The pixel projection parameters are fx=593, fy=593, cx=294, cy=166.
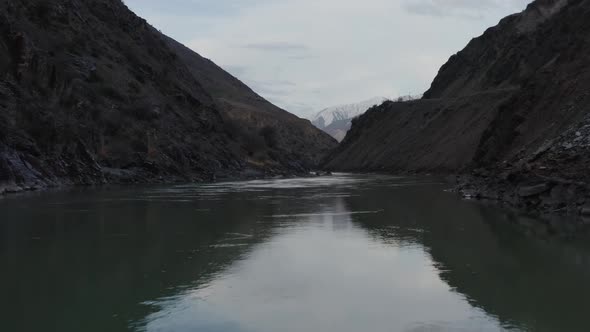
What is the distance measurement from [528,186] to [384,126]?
90.9m

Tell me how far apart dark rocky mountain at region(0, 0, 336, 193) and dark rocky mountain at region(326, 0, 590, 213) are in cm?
2268

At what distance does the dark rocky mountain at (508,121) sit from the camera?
26031 millimetres

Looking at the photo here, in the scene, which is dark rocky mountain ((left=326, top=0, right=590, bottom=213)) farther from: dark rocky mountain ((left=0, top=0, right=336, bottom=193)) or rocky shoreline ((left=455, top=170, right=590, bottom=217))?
dark rocky mountain ((left=0, top=0, right=336, bottom=193))

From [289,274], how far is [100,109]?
5329cm

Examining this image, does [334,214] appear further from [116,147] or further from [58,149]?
[116,147]

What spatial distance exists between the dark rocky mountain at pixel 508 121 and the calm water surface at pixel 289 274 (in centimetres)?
359

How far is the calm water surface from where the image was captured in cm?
983

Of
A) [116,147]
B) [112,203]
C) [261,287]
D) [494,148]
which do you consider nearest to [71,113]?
[116,147]

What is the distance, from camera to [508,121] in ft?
149

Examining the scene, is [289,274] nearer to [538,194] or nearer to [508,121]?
[538,194]

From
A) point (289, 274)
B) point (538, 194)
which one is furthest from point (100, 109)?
point (289, 274)

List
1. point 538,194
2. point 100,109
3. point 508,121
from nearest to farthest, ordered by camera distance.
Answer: point 538,194
point 508,121
point 100,109

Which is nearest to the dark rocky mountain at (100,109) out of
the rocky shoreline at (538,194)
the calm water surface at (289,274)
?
the calm water surface at (289,274)

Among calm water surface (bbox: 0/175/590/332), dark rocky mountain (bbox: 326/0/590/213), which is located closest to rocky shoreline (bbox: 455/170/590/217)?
dark rocky mountain (bbox: 326/0/590/213)
